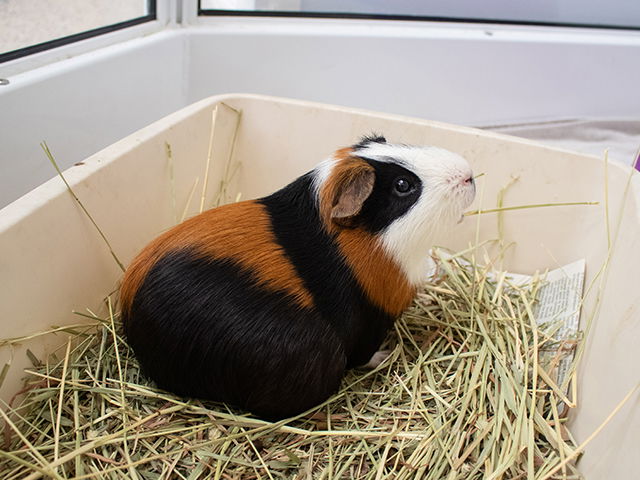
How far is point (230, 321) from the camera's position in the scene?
94cm

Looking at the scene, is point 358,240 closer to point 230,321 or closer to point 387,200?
point 387,200

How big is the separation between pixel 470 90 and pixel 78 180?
4.77 ft

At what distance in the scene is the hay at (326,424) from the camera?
0.96 meters

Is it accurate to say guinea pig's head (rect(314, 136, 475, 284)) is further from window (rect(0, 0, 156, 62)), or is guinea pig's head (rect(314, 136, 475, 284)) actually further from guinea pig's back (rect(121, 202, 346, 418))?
window (rect(0, 0, 156, 62))

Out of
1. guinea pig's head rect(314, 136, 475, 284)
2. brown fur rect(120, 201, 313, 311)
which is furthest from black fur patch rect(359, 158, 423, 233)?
brown fur rect(120, 201, 313, 311)

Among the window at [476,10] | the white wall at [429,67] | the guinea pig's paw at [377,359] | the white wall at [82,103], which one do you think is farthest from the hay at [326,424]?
the window at [476,10]

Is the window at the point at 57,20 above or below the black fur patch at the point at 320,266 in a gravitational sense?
above

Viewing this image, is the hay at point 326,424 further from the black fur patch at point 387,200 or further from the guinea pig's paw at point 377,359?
the black fur patch at point 387,200

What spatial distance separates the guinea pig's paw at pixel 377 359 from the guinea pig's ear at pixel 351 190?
0.32 meters

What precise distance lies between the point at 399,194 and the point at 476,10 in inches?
58.5

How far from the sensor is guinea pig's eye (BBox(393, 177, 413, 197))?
101cm

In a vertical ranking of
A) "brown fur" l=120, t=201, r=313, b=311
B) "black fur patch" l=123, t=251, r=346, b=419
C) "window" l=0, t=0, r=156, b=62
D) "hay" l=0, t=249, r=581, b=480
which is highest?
"window" l=0, t=0, r=156, b=62

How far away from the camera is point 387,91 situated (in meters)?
2.12

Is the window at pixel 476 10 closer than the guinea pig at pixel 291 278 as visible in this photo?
No
